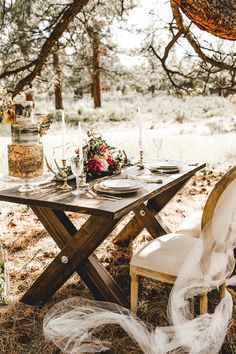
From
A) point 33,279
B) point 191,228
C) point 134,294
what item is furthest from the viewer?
point 33,279

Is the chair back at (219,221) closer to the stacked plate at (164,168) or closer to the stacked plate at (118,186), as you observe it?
the stacked plate at (118,186)

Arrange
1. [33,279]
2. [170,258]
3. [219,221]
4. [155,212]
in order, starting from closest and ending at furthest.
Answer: [219,221] → [170,258] → [33,279] → [155,212]

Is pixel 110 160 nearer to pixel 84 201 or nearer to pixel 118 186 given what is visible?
pixel 118 186

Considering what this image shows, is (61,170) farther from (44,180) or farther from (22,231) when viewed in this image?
(22,231)

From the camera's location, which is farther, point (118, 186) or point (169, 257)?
point (118, 186)

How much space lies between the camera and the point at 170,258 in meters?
2.24

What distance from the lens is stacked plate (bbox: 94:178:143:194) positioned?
2.39m

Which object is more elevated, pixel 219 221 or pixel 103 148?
pixel 103 148

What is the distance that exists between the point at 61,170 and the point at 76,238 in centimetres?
48

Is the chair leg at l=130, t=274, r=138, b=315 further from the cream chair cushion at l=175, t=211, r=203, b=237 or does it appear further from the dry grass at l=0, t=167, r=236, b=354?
the cream chair cushion at l=175, t=211, r=203, b=237

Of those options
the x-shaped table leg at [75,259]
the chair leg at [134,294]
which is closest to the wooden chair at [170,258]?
the chair leg at [134,294]

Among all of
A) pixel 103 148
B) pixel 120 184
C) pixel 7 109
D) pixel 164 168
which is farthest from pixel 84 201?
pixel 164 168

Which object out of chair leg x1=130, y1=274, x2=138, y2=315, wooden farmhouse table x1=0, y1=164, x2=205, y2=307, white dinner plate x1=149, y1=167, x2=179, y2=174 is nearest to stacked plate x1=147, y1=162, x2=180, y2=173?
white dinner plate x1=149, y1=167, x2=179, y2=174

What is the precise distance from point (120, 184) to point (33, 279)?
1.01 metres
